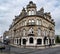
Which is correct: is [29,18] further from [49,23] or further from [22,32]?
[49,23]

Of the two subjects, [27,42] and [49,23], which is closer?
[27,42]

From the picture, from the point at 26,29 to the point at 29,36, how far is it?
284cm

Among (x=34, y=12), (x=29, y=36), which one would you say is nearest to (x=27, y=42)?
(x=29, y=36)

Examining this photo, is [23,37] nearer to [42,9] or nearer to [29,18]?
[29,18]

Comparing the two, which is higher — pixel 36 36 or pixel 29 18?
pixel 29 18

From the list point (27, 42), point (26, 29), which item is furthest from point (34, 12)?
point (27, 42)

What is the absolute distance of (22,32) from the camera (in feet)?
197

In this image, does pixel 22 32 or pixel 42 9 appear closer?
pixel 22 32

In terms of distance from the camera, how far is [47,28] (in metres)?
64.1

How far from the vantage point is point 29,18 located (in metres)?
57.7

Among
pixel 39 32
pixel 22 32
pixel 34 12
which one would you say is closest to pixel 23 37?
pixel 22 32

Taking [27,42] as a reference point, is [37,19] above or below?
above

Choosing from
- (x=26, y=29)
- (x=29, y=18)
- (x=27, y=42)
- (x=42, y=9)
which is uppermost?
(x=42, y=9)

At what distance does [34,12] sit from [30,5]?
2920mm
